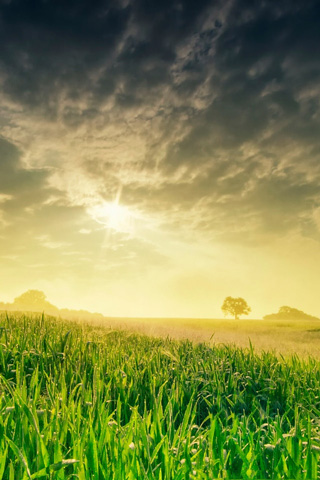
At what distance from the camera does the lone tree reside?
91525mm

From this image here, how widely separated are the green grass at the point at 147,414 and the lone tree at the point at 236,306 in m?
87.3

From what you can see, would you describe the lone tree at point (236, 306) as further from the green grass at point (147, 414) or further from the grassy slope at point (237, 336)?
the green grass at point (147, 414)

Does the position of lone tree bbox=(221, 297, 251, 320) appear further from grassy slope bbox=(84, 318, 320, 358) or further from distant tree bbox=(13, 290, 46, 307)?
grassy slope bbox=(84, 318, 320, 358)

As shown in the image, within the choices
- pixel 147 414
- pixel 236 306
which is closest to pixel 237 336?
pixel 147 414

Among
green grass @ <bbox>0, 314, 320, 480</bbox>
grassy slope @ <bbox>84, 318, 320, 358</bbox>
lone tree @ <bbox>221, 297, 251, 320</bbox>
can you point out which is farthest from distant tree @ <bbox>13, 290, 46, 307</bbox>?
green grass @ <bbox>0, 314, 320, 480</bbox>

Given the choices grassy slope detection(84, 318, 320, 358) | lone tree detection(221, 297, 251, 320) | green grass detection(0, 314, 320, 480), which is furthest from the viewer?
lone tree detection(221, 297, 251, 320)

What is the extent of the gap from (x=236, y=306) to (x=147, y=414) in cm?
9208

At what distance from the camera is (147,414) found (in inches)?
130

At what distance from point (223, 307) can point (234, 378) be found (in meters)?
91.4

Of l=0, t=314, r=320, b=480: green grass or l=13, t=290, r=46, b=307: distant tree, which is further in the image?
l=13, t=290, r=46, b=307: distant tree

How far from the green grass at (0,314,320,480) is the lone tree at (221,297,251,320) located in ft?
286

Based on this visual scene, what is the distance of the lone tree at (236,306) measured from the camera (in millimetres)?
91525

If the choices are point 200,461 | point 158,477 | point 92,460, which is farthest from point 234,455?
point 92,460

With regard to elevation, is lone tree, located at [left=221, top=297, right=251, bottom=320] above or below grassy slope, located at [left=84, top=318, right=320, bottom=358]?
above
